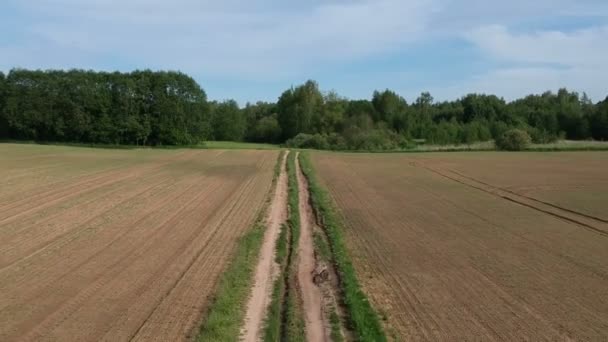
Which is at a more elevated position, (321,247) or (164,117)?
(164,117)

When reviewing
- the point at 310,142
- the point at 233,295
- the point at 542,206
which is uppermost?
the point at 310,142

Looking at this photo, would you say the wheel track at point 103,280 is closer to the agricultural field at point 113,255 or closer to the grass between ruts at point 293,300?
the agricultural field at point 113,255

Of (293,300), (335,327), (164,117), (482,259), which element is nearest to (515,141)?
(164,117)

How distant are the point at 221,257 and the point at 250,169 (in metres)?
29.7

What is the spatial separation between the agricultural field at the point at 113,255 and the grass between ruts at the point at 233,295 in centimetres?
25

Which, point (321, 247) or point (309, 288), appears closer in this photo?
point (309, 288)

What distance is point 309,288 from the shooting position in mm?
11398

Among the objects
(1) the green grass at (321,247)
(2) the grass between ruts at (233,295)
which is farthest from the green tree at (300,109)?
(2) the grass between ruts at (233,295)

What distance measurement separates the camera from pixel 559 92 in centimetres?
18450

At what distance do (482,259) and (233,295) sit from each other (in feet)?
22.8

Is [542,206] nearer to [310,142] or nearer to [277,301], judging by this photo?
[277,301]

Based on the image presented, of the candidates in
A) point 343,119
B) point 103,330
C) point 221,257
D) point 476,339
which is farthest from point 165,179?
point 343,119

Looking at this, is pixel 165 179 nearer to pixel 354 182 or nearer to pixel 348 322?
pixel 354 182

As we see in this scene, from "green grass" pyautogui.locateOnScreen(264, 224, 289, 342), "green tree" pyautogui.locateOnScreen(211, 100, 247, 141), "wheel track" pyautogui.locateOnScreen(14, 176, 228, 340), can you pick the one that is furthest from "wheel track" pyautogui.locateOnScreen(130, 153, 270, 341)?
"green tree" pyautogui.locateOnScreen(211, 100, 247, 141)
